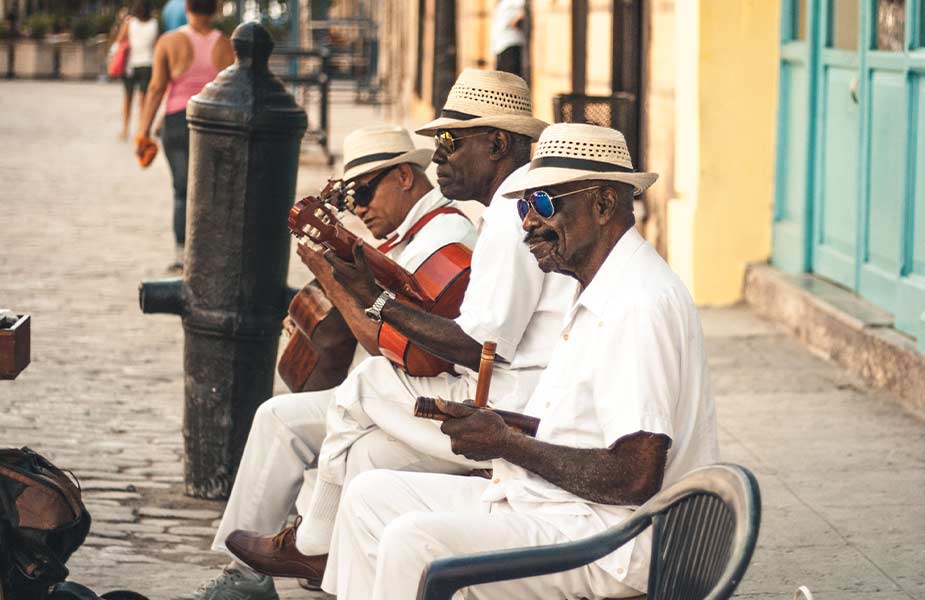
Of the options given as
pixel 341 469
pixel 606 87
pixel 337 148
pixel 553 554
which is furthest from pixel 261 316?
pixel 337 148

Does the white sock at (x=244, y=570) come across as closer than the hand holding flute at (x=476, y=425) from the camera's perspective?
No

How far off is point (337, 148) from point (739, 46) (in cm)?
1227

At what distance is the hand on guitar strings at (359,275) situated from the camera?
4.35 metres

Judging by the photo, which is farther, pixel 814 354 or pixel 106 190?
pixel 106 190

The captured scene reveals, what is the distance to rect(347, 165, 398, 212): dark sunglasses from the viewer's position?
491 centimetres

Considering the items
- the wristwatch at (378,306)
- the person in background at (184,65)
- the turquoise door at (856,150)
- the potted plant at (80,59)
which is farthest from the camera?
the potted plant at (80,59)

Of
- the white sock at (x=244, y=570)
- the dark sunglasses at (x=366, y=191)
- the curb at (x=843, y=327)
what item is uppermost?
the dark sunglasses at (x=366, y=191)

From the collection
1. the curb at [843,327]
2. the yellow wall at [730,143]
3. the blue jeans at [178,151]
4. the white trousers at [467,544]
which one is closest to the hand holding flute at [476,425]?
the white trousers at [467,544]

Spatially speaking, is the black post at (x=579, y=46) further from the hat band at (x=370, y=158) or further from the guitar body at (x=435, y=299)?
the guitar body at (x=435, y=299)

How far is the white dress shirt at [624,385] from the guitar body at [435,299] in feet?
2.72

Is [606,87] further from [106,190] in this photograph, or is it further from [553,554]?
[553,554]

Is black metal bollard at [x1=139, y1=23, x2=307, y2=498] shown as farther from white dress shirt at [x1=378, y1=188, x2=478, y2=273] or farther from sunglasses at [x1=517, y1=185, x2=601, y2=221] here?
sunglasses at [x1=517, y1=185, x2=601, y2=221]

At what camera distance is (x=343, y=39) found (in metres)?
38.2

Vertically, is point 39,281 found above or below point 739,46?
below
